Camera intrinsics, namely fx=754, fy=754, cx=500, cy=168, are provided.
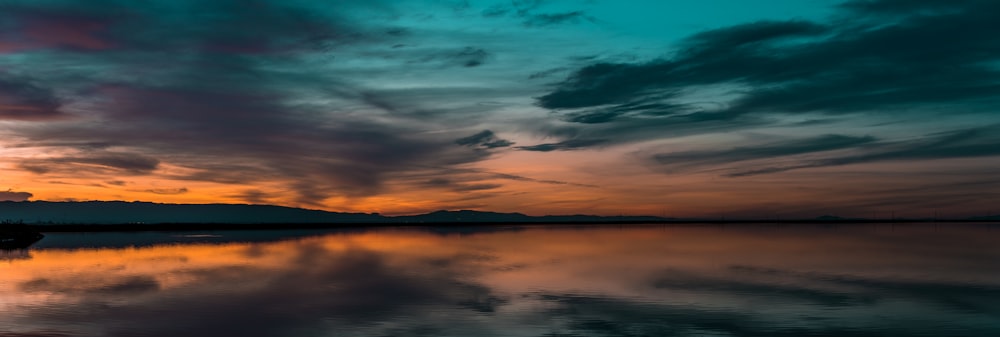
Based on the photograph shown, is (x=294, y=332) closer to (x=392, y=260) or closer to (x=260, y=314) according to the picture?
(x=260, y=314)

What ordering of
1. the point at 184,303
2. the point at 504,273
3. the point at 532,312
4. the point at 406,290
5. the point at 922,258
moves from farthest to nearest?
the point at 922,258
the point at 504,273
the point at 406,290
the point at 184,303
the point at 532,312

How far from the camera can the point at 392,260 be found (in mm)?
59156

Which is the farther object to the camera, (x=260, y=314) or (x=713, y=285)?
(x=713, y=285)

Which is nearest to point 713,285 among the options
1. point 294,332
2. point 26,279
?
point 294,332

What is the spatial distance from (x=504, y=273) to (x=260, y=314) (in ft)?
61.6

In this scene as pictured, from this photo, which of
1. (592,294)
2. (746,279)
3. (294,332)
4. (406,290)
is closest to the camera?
(294,332)

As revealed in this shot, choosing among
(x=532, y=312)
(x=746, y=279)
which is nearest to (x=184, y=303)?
(x=532, y=312)

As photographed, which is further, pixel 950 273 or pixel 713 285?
pixel 950 273

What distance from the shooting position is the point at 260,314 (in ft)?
90.6

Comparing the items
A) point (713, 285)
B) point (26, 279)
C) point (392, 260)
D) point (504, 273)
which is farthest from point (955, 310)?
point (26, 279)

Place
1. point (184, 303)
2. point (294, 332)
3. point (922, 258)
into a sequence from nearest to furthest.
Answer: point (294, 332)
point (184, 303)
point (922, 258)

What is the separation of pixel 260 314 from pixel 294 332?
14.2ft

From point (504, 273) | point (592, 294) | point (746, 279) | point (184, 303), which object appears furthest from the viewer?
point (504, 273)

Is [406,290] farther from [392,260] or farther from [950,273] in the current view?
[950,273]
